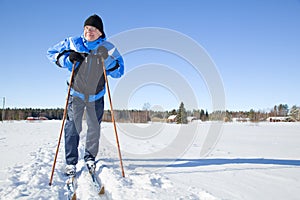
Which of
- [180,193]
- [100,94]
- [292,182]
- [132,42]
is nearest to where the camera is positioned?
[180,193]

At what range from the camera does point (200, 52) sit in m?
7.21

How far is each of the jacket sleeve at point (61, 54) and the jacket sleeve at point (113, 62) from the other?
0.60 meters

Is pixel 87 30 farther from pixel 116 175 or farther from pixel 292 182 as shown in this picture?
pixel 292 182

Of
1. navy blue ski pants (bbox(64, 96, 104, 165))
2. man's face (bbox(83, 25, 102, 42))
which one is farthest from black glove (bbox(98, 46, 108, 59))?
navy blue ski pants (bbox(64, 96, 104, 165))

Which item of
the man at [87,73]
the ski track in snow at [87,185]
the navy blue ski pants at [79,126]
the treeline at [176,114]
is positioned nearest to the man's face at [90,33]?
the man at [87,73]

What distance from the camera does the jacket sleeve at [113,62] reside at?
3.83 metres

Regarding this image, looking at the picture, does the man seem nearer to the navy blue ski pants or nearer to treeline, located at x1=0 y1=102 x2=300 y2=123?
the navy blue ski pants

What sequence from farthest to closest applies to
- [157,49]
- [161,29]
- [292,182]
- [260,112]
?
[260,112] → [157,49] → [161,29] → [292,182]

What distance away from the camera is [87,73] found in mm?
3736

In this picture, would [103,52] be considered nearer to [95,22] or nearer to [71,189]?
[95,22]

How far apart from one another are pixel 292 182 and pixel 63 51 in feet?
12.4

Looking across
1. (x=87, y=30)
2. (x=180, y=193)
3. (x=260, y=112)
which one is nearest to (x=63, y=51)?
(x=87, y=30)

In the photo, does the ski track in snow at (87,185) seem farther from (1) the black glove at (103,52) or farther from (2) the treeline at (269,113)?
(2) the treeline at (269,113)

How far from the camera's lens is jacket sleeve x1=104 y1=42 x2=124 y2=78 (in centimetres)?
383
